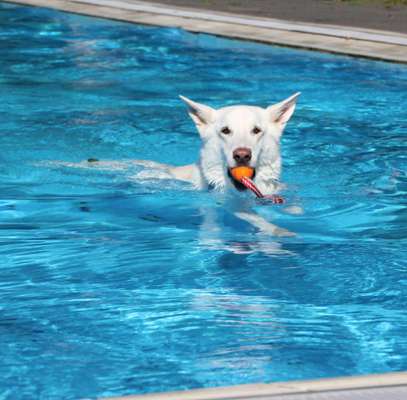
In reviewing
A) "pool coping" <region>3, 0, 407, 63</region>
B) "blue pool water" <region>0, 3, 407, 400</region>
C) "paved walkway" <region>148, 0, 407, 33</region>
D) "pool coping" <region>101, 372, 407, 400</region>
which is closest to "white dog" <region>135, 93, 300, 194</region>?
"blue pool water" <region>0, 3, 407, 400</region>


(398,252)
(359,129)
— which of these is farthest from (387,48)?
(398,252)

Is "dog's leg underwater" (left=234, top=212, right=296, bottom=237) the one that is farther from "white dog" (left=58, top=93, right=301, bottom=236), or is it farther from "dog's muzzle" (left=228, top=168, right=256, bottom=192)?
Result: "dog's muzzle" (left=228, top=168, right=256, bottom=192)

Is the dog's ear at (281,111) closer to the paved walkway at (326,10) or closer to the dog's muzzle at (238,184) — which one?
the dog's muzzle at (238,184)

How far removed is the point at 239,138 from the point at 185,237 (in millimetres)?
834

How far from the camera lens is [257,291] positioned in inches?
257

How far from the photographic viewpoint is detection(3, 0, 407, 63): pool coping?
1489 centimetres

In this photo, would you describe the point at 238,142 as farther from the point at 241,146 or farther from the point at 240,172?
the point at 240,172

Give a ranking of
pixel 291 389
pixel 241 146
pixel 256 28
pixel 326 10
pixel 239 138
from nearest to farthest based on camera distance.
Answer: pixel 291 389, pixel 241 146, pixel 239 138, pixel 256 28, pixel 326 10

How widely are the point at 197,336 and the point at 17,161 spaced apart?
4.97 meters

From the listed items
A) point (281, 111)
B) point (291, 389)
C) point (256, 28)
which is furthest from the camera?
point (256, 28)

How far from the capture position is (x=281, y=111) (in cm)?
856

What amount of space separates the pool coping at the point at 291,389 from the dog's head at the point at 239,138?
3.58 metres

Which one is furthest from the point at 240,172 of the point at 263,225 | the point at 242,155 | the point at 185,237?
the point at 185,237

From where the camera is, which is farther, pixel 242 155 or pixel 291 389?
pixel 242 155
